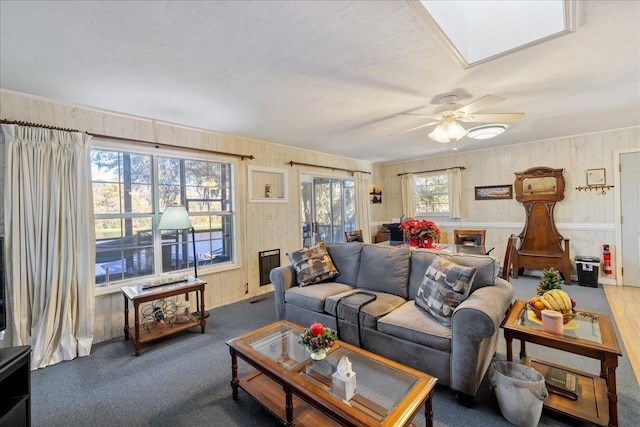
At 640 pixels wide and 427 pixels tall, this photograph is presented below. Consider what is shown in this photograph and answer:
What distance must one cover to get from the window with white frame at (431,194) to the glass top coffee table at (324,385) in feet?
16.7

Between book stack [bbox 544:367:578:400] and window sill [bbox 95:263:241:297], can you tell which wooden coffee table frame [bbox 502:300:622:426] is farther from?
window sill [bbox 95:263:241:297]

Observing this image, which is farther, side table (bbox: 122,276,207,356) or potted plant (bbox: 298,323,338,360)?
side table (bbox: 122,276,207,356)

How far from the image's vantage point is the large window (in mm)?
3080

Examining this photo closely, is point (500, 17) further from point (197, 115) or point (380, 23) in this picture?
point (197, 115)

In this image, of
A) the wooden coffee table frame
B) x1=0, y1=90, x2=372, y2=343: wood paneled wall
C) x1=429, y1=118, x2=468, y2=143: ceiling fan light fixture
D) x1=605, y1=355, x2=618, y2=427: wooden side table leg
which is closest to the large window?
x1=0, y1=90, x2=372, y2=343: wood paneled wall

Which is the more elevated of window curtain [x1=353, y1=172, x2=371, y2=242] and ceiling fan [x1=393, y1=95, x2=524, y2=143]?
ceiling fan [x1=393, y1=95, x2=524, y2=143]

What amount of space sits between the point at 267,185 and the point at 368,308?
2.85 m

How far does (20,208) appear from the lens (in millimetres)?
2457

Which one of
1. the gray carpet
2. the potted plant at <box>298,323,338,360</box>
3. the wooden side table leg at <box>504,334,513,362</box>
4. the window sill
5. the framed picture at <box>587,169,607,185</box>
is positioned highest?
the framed picture at <box>587,169,607,185</box>

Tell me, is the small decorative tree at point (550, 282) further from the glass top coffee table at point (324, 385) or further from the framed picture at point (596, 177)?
the framed picture at point (596, 177)

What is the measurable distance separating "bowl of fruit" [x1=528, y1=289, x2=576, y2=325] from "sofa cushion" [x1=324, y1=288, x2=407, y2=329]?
3.34 feet

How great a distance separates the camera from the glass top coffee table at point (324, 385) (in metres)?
1.35

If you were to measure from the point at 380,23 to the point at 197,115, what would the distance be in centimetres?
236

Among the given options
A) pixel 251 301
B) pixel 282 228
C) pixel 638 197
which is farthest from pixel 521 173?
pixel 251 301
